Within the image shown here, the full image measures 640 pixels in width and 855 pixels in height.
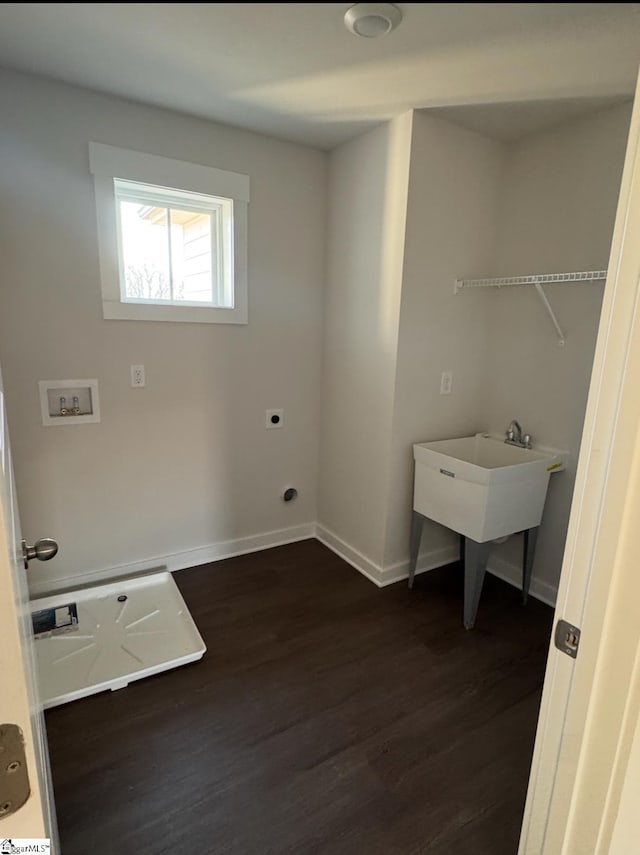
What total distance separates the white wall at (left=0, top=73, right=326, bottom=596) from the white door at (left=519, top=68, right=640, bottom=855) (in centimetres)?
206

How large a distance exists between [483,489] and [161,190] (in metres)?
A: 2.07

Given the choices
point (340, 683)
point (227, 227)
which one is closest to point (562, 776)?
point (340, 683)

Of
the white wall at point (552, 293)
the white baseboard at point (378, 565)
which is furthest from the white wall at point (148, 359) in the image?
the white wall at point (552, 293)

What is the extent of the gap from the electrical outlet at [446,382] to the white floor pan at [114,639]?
1724 millimetres

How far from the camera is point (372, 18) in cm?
28

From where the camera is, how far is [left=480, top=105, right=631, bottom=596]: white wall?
2.05 m

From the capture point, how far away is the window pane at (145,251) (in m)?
2.21

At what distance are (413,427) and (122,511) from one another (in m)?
1.59

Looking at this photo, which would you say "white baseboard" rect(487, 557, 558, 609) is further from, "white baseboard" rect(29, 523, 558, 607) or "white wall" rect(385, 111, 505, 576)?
"white wall" rect(385, 111, 505, 576)

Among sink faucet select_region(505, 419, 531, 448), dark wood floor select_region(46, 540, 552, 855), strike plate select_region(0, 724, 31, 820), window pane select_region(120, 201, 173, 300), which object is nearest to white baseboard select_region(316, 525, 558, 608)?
dark wood floor select_region(46, 540, 552, 855)

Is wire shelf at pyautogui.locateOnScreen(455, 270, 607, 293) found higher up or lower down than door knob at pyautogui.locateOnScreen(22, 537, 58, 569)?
higher up

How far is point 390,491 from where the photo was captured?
7.96 ft

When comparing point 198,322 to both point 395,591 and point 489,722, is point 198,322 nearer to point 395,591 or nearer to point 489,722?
point 395,591

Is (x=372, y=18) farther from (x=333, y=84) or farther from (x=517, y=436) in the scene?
(x=517, y=436)
